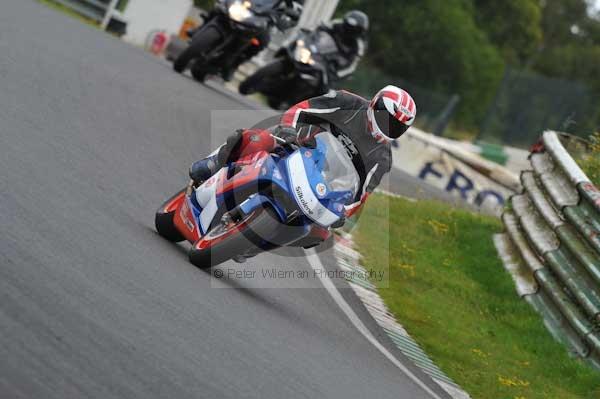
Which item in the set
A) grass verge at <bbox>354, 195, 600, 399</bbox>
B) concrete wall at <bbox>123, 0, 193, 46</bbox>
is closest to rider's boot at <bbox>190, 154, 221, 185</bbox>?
grass verge at <bbox>354, 195, 600, 399</bbox>

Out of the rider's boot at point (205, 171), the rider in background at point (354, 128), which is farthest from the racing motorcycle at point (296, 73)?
the rider in background at point (354, 128)

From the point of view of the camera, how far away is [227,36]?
20.5 meters

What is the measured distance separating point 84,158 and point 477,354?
Result: 11.4ft

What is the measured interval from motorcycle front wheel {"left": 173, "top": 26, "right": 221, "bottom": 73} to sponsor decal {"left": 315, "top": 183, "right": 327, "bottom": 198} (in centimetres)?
1109

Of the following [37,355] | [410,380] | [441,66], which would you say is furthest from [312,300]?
[441,66]

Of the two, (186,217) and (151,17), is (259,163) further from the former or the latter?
(151,17)

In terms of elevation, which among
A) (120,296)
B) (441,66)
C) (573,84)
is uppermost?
(120,296)

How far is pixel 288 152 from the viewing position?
927cm

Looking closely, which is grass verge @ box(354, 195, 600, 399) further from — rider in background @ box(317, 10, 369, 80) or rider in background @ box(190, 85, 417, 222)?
rider in background @ box(317, 10, 369, 80)

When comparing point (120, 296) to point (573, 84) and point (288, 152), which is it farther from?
point (573, 84)

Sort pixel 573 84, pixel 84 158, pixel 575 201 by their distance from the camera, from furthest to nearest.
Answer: pixel 573 84
pixel 575 201
pixel 84 158

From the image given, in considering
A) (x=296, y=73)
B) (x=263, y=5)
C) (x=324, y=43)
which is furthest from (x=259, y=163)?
(x=324, y=43)

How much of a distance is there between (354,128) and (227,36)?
11134 millimetres

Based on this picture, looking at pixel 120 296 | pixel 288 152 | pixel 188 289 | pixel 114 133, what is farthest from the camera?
pixel 114 133
